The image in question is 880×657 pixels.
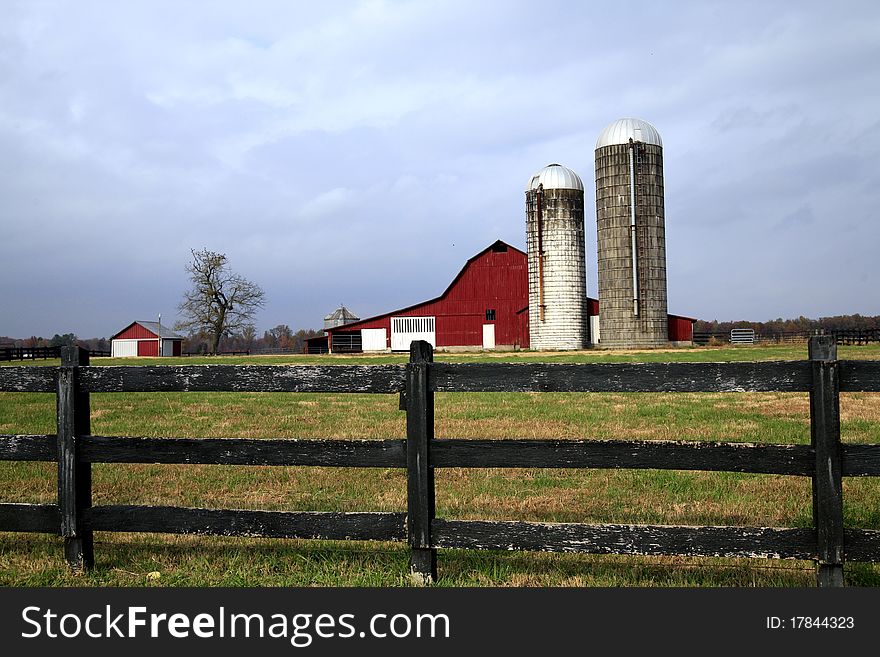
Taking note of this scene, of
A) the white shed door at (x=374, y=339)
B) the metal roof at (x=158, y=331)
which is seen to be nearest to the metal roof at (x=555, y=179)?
the white shed door at (x=374, y=339)

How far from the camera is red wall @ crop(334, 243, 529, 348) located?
179 ft

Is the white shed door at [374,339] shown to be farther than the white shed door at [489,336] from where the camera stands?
Yes

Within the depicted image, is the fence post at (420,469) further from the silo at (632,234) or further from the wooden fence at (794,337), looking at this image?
the wooden fence at (794,337)

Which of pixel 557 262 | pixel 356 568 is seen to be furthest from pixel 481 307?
pixel 356 568

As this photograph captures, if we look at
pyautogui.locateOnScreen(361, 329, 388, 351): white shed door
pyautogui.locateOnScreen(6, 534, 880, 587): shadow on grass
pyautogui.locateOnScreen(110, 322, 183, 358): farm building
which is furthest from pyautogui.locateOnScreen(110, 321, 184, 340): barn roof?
pyautogui.locateOnScreen(6, 534, 880, 587): shadow on grass

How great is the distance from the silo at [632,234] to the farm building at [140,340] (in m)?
48.8

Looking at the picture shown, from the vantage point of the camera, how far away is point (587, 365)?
15.7ft

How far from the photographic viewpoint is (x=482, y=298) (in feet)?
180

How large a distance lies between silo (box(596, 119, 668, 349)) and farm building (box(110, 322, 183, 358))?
4879 cm

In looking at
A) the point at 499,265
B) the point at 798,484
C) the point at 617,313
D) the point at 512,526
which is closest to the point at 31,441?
the point at 512,526

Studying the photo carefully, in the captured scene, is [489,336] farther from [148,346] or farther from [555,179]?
[148,346]

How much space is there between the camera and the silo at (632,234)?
47.4 metres

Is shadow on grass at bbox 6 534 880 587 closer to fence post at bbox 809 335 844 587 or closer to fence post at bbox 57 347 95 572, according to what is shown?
fence post at bbox 57 347 95 572

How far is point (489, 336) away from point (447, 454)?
164 ft
